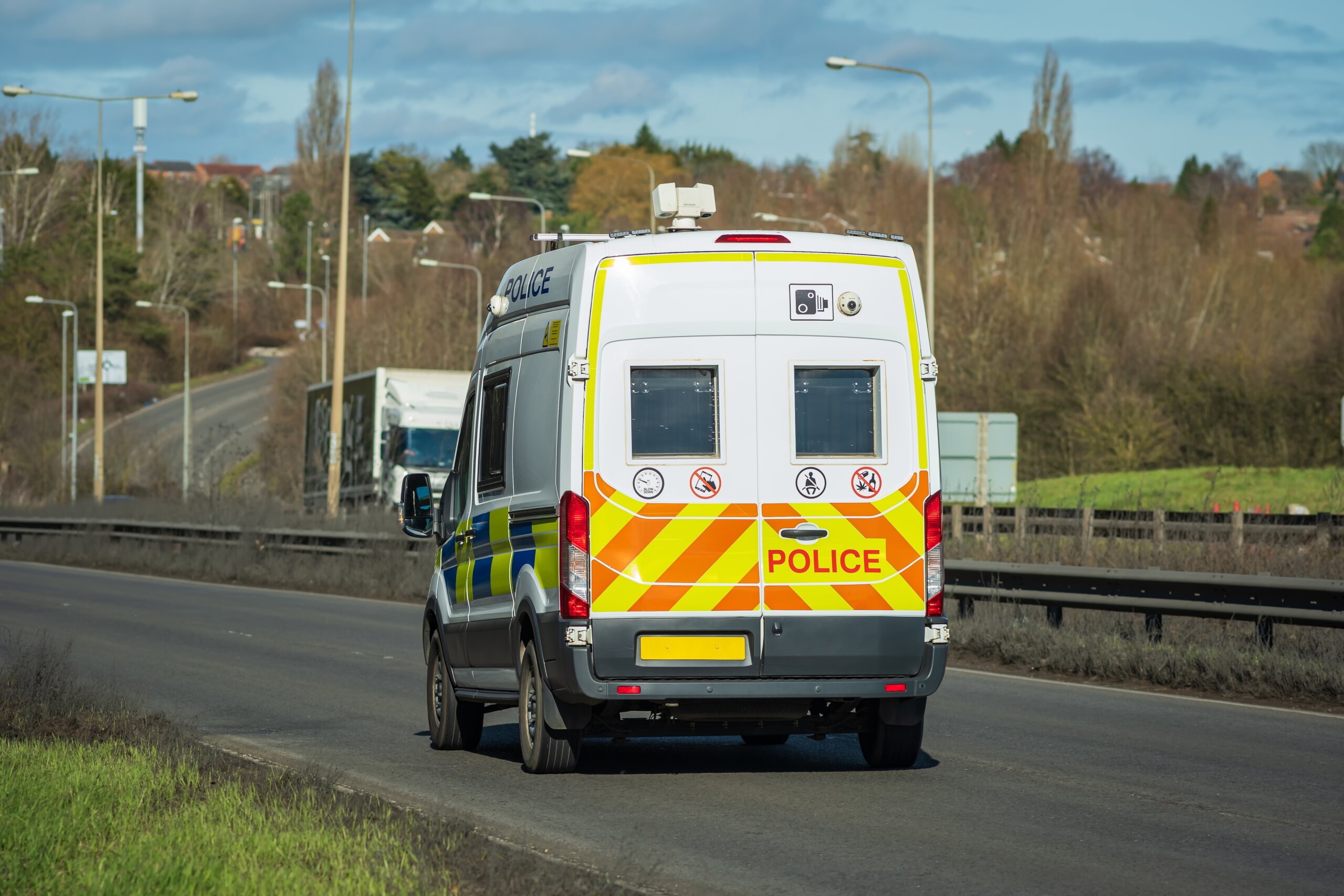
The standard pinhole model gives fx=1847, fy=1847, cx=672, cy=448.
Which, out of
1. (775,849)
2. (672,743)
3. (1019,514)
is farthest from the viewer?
(1019,514)

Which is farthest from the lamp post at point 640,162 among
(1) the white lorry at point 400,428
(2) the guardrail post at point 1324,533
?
(2) the guardrail post at point 1324,533

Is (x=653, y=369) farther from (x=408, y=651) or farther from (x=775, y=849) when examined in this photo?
(x=408, y=651)

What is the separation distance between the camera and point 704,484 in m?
8.82

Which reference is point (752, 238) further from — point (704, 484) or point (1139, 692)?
point (1139, 692)

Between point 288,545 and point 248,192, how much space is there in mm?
172618

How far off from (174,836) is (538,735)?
278 centimetres

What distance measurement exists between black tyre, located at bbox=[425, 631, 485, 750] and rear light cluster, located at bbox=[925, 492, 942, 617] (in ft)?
9.46

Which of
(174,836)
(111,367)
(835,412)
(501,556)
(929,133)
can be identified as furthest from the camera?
(111,367)

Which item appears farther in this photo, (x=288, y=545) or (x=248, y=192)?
(x=248, y=192)

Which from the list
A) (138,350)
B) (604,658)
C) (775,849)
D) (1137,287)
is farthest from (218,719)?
(138,350)

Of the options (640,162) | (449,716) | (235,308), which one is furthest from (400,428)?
(235,308)

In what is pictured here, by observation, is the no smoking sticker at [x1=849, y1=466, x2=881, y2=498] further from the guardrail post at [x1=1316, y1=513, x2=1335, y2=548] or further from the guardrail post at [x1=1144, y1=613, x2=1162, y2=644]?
the guardrail post at [x1=1316, y1=513, x2=1335, y2=548]

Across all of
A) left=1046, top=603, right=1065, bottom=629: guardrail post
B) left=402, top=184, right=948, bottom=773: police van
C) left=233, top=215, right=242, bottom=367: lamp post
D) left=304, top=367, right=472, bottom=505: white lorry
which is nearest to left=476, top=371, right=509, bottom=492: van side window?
left=402, top=184, right=948, bottom=773: police van

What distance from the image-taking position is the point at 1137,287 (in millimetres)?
58188
